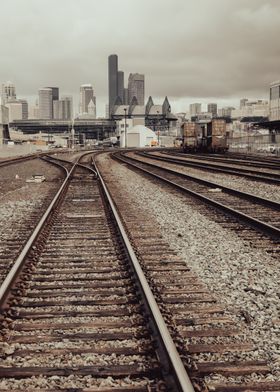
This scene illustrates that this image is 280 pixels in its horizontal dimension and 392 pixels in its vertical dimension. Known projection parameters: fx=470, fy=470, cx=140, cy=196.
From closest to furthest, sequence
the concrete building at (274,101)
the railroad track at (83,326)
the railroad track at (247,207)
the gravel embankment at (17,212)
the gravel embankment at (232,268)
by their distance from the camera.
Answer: the railroad track at (83,326), the gravel embankment at (232,268), the gravel embankment at (17,212), the railroad track at (247,207), the concrete building at (274,101)

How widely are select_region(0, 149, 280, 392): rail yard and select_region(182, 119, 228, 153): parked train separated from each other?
160ft

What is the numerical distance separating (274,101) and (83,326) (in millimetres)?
148637

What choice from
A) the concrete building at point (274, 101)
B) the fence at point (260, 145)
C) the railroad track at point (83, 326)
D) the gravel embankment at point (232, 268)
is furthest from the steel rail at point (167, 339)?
the concrete building at point (274, 101)

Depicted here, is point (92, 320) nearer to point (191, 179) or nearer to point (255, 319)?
point (255, 319)

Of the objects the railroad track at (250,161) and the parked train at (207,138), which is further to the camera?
the parked train at (207,138)

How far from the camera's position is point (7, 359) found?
3.76 m

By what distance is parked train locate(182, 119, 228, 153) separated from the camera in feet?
191

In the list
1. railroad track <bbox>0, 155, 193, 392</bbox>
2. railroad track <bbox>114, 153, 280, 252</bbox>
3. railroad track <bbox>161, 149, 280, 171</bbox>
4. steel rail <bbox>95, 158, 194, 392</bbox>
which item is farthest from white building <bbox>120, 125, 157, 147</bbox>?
steel rail <bbox>95, 158, 194, 392</bbox>

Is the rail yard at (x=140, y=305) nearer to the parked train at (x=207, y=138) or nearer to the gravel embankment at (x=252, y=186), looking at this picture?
the gravel embankment at (x=252, y=186)

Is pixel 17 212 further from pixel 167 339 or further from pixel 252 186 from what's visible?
pixel 252 186

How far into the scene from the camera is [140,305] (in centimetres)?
482

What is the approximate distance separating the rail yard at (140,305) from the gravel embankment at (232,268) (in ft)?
0.06

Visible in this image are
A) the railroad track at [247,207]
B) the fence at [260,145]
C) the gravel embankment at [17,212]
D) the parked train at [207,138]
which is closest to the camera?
the gravel embankment at [17,212]

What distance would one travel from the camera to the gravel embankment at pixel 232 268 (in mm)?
4500
